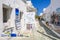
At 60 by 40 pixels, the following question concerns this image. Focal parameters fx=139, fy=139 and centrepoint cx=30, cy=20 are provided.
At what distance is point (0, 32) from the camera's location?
243 inches

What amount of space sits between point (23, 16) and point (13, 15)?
11.6 feet

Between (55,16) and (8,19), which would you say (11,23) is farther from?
(55,16)

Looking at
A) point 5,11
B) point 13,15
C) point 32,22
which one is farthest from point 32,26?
point 5,11

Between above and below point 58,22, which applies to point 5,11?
above

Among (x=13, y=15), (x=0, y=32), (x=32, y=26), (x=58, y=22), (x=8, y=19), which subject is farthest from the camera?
(x=58, y=22)

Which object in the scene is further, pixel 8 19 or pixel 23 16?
pixel 23 16

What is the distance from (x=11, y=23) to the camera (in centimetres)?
843

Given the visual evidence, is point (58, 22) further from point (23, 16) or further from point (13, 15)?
point (13, 15)

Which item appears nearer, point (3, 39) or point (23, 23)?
point (3, 39)

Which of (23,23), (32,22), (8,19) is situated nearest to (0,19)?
(8,19)

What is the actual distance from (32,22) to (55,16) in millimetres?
3084

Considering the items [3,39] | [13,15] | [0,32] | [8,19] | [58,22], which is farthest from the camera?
[58,22]

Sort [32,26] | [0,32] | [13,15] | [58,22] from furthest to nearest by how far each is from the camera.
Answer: [58,22] < [32,26] < [13,15] < [0,32]

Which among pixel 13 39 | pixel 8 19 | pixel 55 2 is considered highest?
pixel 55 2
